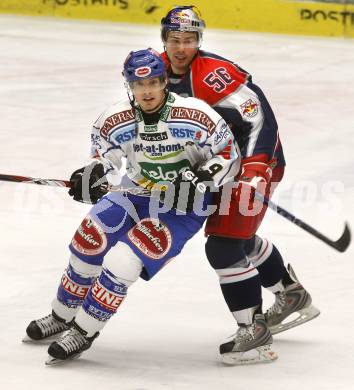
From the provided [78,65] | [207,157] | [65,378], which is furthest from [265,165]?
[78,65]

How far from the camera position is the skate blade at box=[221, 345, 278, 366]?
4.77 meters

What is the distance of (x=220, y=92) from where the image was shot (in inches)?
195

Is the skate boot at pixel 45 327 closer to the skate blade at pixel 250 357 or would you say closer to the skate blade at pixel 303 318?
the skate blade at pixel 250 357

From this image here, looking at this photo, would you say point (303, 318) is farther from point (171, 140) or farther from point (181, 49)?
point (181, 49)

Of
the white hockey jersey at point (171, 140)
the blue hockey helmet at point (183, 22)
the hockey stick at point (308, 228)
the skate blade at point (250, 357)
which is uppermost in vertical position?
the blue hockey helmet at point (183, 22)

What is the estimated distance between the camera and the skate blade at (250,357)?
477 centimetres

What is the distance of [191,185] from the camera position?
4.63 meters

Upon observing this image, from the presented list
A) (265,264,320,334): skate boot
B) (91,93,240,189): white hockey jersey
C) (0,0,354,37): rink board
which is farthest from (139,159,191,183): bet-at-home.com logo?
(0,0,354,37): rink board

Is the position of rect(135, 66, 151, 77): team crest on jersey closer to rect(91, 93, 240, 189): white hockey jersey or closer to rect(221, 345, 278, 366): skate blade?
rect(91, 93, 240, 189): white hockey jersey

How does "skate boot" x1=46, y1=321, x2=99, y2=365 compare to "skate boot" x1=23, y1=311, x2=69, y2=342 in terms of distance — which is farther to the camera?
"skate boot" x1=23, y1=311, x2=69, y2=342

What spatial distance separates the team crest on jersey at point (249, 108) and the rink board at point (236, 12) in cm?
767

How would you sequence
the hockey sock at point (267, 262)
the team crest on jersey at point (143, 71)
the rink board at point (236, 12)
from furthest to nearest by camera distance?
the rink board at point (236, 12)
the hockey sock at point (267, 262)
the team crest on jersey at point (143, 71)

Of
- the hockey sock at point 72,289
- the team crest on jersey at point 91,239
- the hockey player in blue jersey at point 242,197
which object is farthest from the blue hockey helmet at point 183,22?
the hockey sock at point 72,289

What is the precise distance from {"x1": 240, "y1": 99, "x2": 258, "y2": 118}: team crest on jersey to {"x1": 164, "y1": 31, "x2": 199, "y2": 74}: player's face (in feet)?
0.96
